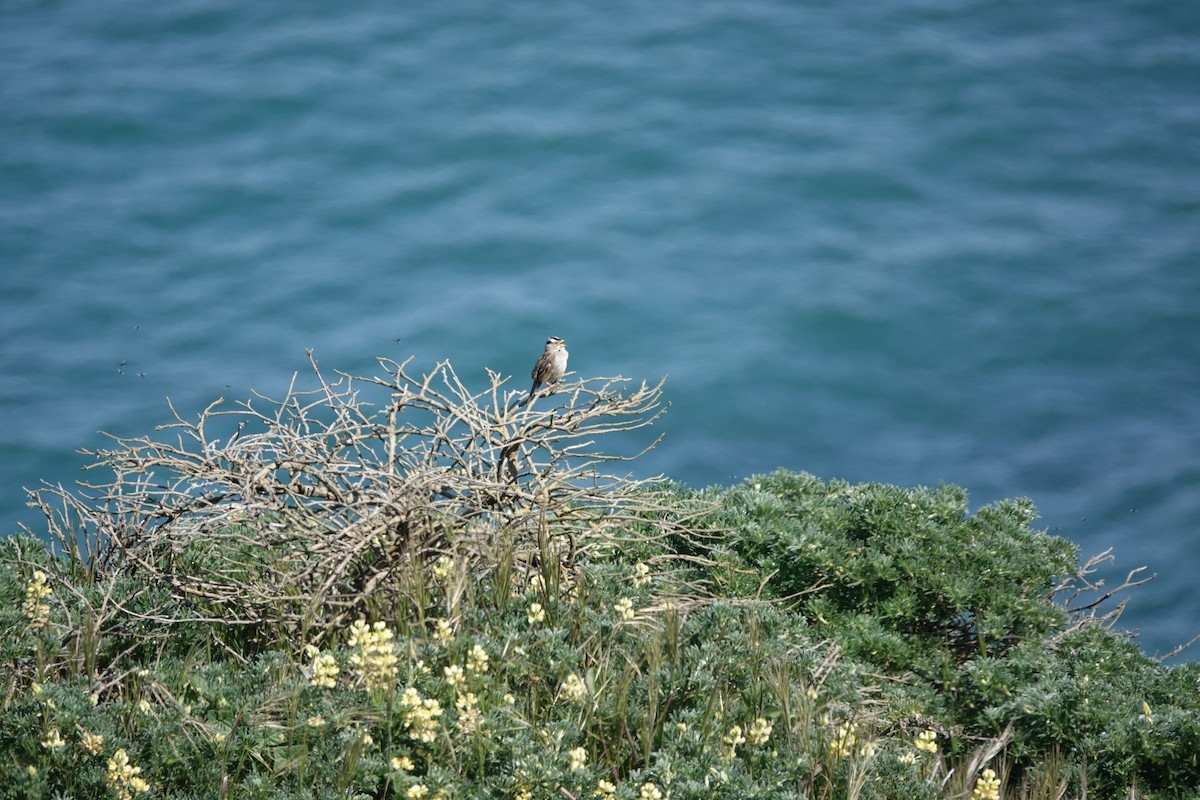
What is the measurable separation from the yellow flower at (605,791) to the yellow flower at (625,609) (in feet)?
3.11

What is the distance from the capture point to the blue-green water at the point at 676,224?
47.2 feet

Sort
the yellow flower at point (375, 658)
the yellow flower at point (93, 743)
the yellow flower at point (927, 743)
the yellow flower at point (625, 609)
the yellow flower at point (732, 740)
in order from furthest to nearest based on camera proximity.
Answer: the yellow flower at point (625, 609), the yellow flower at point (927, 743), the yellow flower at point (732, 740), the yellow flower at point (375, 658), the yellow flower at point (93, 743)

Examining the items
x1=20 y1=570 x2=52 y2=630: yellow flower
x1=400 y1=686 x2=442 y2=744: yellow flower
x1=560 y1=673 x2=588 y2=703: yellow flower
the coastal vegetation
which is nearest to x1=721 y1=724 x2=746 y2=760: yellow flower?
the coastal vegetation

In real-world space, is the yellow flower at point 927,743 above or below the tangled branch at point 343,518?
below

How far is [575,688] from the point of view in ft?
15.6

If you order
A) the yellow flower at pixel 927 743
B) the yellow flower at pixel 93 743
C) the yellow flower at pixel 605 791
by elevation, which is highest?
the yellow flower at pixel 93 743

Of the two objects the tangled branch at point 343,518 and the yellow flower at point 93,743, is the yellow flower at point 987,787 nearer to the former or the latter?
the tangled branch at point 343,518

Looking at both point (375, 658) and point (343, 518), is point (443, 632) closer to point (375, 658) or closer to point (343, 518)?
point (375, 658)

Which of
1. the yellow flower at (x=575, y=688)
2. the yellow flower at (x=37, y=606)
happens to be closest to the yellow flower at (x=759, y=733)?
the yellow flower at (x=575, y=688)

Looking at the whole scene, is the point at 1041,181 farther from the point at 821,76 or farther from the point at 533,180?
the point at 533,180

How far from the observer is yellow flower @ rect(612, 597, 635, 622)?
5.33 metres

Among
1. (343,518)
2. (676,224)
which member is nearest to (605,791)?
(343,518)

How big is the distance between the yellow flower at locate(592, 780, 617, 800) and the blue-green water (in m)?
9.39

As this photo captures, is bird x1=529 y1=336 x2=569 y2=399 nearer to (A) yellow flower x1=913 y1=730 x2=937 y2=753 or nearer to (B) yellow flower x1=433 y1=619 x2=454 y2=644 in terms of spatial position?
(B) yellow flower x1=433 y1=619 x2=454 y2=644
